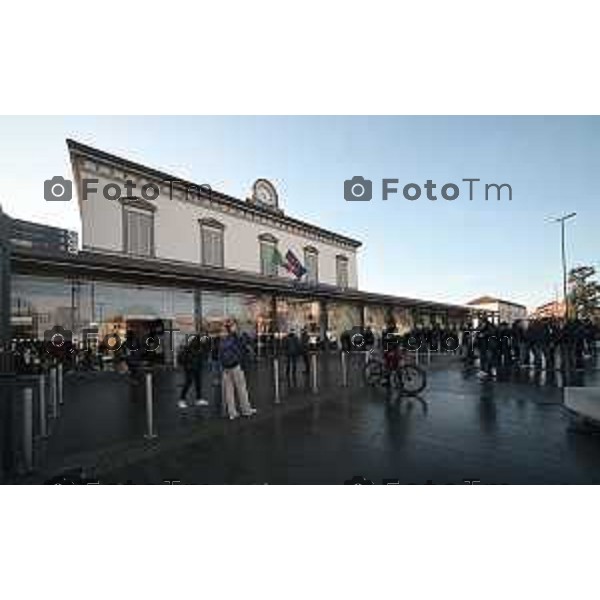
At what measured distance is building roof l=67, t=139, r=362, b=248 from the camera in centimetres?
2059

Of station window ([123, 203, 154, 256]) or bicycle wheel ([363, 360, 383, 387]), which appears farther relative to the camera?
station window ([123, 203, 154, 256])

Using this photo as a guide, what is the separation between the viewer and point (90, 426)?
8.75 m

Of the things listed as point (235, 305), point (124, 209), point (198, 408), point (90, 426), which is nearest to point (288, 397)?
point (198, 408)

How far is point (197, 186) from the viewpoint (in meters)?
26.1

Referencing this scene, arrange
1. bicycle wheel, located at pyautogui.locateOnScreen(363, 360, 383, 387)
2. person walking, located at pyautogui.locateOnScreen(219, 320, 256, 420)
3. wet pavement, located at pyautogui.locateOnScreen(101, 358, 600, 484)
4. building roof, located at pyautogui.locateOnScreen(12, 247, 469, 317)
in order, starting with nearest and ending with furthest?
wet pavement, located at pyautogui.locateOnScreen(101, 358, 600, 484) → person walking, located at pyautogui.locateOnScreen(219, 320, 256, 420) → bicycle wheel, located at pyautogui.locateOnScreen(363, 360, 383, 387) → building roof, located at pyautogui.locateOnScreen(12, 247, 469, 317)

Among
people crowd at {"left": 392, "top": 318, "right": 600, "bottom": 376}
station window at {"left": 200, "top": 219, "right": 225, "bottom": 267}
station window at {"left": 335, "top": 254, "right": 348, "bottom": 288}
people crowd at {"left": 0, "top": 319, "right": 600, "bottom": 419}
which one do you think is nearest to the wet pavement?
people crowd at {"left": 0, "top": 319, "right": 600, "bottom": 419}

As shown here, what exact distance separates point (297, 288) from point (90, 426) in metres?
15.4

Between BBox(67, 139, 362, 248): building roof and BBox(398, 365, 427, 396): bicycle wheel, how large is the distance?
16.1 metres

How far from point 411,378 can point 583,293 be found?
190ft

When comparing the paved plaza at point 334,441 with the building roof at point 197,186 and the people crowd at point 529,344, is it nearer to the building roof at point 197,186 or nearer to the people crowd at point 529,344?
the people crowd at point 529,344

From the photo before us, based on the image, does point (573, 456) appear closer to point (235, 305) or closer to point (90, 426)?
point (90, 426)

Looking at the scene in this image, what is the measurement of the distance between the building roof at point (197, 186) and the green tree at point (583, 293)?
35701 millimetres

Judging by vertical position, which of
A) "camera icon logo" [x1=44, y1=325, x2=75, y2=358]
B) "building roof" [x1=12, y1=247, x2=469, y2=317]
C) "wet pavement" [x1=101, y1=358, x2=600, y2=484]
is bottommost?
"wet pavement" [x1=101, y1=358, x2=600, y2=484]

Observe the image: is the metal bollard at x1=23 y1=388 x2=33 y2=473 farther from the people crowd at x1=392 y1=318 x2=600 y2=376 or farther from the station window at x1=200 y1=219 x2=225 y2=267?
the station window at x1=200 y1=219 x2=225 y2=267
